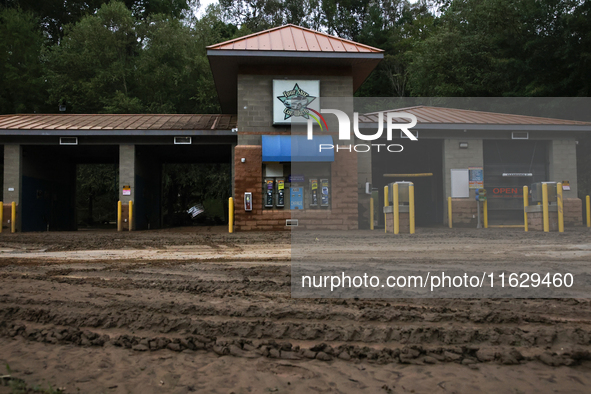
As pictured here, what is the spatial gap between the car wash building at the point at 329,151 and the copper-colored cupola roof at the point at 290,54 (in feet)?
0.12

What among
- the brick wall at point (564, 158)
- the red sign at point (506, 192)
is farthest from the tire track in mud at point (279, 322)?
the brick wall at point (564, 158)

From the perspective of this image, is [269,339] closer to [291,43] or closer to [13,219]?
[291,43]

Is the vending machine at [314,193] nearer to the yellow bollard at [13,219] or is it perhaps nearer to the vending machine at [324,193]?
the vending machine at [324,193]

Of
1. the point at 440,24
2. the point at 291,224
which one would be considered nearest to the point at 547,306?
the point at 291,224

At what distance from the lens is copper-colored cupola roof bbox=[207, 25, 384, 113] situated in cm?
1625

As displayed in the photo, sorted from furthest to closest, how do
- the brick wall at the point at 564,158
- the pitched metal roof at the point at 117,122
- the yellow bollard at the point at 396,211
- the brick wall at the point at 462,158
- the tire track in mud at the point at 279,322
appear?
the pitched metal roof at the point at 117,122 → the brick wall at the point at 564,158 → the brick wall at the point at 462,158 → the yellow bollard at the point at 396,211 → the tire track in mud at the point at 279,322

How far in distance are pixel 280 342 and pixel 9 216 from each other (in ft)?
59.9

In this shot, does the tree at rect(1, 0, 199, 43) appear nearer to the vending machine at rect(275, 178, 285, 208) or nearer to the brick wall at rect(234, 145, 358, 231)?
the brick wall at rect(234, 145, 358, 231)

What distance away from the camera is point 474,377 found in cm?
310

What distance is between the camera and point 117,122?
66.5 ft

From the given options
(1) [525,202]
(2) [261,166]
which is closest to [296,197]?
(2) [261,166]

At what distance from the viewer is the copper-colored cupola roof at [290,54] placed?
53.3 feet

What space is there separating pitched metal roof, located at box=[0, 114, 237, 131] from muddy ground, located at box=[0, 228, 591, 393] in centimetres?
1312

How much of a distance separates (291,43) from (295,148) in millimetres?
3831
